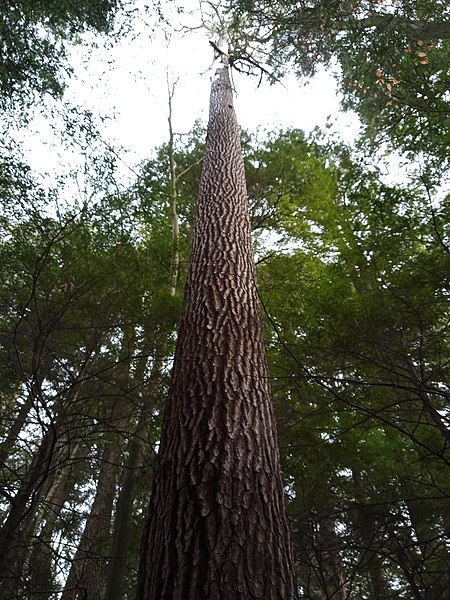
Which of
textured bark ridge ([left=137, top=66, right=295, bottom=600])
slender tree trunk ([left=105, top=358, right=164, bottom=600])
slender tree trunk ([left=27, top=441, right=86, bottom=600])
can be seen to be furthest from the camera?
slender tree trunk ([left=105, top=358, right=164, bottom=600])

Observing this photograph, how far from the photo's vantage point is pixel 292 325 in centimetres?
473

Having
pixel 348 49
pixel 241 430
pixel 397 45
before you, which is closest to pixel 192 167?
pixel 348 49

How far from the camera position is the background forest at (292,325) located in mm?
3461

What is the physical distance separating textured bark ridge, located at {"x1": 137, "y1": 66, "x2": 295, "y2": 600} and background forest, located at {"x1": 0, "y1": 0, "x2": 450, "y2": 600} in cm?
42

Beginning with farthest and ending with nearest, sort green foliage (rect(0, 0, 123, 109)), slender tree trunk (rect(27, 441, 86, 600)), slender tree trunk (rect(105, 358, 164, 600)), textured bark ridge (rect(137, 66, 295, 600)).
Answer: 1. green foliage (rect(0, 0, 123, 109))
2. slender tree trunk (rect(105, 358, 164, 600))
3. slender tree trunk (rect(27, 441, 86, 600))
4. textured bark ridge (rect(137, 66, 295, 600))

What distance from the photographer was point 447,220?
142 inches

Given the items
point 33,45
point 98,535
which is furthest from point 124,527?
Result: point 33,45

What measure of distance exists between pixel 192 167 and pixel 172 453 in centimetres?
805

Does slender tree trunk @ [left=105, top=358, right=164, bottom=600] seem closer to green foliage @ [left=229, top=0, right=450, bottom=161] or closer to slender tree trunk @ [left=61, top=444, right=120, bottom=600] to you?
slender tree trunk @ [left=61, top=444, right=120, bottom=600]

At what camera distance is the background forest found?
3.46 m

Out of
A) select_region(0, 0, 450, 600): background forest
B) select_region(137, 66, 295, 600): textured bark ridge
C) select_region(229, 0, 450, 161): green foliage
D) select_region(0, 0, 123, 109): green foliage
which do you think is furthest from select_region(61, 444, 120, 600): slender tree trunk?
select_region(229, 0, 450, 161): green foliage

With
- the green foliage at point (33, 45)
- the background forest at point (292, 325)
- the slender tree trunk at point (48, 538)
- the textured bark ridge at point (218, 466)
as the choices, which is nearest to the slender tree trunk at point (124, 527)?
the background forest at point (292, 325)

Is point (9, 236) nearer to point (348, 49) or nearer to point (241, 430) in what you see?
point (241, 430)

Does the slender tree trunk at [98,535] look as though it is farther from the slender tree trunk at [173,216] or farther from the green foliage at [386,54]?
the green foliage at [386,54]
